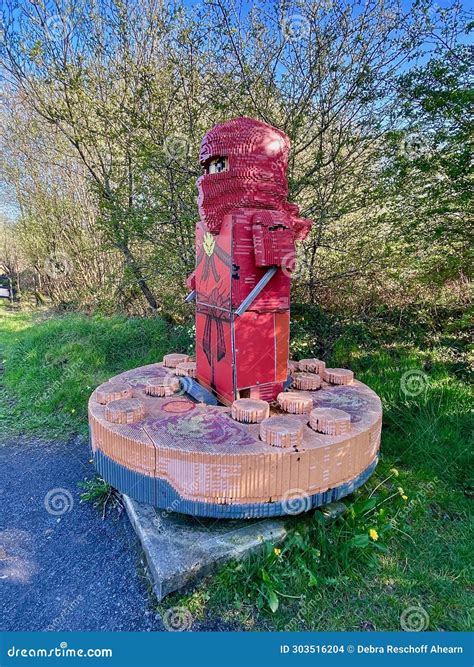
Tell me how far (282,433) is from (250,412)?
0.99 ft

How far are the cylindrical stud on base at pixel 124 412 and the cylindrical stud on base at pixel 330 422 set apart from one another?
0.99 m

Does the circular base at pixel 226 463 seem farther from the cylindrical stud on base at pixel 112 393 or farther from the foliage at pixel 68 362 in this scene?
the foliage at pixel 68 362

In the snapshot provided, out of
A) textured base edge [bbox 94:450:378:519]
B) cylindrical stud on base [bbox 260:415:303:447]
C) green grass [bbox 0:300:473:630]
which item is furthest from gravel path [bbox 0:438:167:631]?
cylindrical stud on base [bbox 260:415:303:447]

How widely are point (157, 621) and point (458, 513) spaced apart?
1927mm

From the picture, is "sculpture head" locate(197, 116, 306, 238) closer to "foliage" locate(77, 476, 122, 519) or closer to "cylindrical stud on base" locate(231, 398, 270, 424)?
"cylindrical stud on base" locate(231, 398, 270, 424)

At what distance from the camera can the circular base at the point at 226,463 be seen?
1804mm

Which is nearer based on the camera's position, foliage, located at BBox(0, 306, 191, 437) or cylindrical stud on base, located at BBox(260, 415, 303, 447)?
cylindrical stud on base, located at BBox(260, 415, 303, 447)

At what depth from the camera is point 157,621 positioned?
1.70m

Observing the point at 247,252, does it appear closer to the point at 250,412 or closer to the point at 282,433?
the point at 250,412

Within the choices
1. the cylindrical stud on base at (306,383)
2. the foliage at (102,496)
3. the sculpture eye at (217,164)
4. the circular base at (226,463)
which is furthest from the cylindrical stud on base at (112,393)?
the sculpture eye at (217,164)

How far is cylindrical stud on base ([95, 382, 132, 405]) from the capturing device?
2.39 metres

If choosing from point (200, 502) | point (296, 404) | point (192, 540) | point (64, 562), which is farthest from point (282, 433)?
point (64, 562)

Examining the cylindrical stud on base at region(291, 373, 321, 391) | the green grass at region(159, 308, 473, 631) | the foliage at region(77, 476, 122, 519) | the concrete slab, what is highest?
the cylindrical stud on base at region(291, 373, 321, 391)

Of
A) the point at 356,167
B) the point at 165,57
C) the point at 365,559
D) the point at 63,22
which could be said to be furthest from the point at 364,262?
the point at 63,22
